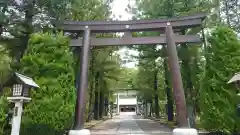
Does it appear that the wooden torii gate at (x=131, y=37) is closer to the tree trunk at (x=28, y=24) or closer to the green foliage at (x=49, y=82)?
the green foliage at (x=49, y=82)

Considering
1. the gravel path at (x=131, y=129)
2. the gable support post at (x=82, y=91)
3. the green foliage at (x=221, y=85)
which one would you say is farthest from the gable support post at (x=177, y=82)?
the gable support post at (x=82, y=91)

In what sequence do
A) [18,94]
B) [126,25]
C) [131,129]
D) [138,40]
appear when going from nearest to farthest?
[18,94], [138,40], [126,25], [131,129]

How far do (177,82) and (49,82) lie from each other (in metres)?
7.24

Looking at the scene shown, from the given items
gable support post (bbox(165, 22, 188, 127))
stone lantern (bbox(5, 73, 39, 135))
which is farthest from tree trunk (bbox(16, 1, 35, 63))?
gable support post (bbox(165, 22, 188, 127))

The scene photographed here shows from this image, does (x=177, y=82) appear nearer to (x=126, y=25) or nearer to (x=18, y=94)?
(x=126, y=25)

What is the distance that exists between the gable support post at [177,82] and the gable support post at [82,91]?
5.22 meters

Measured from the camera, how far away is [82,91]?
13086mm

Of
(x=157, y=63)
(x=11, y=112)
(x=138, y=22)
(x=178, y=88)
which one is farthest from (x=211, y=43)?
(x=157, y=63)

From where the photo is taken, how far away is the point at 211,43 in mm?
12305

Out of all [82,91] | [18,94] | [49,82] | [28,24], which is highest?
[28,24]

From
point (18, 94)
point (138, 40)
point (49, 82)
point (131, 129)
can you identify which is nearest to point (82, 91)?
point (49, 82)

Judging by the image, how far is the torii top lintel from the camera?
46.8 ft

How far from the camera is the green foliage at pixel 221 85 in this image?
34.7 feet

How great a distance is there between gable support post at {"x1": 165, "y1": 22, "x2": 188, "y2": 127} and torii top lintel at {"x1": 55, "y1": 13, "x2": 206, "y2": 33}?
0.55m
